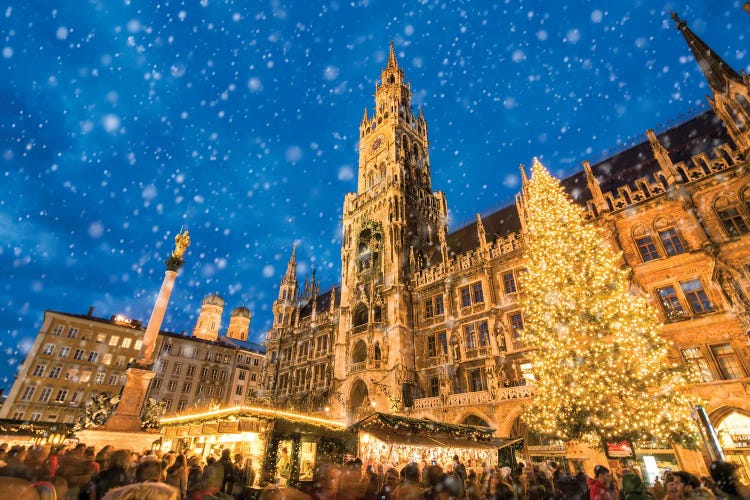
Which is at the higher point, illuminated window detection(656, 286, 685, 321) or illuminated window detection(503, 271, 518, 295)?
illuminated window detection(503, 271, 518, 295)

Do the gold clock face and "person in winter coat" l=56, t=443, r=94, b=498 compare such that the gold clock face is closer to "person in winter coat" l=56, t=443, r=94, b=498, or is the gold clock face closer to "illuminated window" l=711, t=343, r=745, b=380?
"illuminated window" l=711, t=343, r=745, b=380

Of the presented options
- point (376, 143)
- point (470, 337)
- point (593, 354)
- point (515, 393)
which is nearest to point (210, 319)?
point (376, 143)

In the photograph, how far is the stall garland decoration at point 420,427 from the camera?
1429 cm

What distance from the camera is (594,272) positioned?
645 inches

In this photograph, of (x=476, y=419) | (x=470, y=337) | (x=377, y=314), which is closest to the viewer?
(x=476, y=419)

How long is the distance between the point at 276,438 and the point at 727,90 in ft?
94.5

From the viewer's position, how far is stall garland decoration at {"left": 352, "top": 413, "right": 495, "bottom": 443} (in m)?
14.3

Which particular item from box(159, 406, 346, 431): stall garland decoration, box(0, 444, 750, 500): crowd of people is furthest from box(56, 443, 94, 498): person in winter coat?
box(159, 406, 346, 431): stall garland decoration

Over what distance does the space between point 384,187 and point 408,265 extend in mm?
8777

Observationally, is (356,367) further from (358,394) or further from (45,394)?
(45,394)

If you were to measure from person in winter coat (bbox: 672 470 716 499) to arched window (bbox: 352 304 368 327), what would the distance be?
26.9 m

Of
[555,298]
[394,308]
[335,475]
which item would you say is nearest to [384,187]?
[394,308]

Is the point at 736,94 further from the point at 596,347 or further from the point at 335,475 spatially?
the point at 335,475

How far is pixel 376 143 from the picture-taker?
42.1 m
